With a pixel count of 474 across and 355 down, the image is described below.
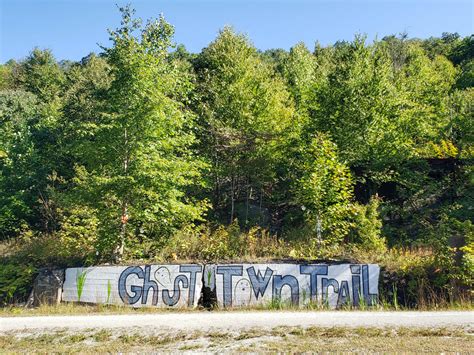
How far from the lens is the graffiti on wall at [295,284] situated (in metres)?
13.6

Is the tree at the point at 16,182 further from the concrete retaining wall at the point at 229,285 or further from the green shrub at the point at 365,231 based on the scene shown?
the green shrub at the point at 365,231

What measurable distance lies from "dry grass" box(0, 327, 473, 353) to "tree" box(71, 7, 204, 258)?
203 inches

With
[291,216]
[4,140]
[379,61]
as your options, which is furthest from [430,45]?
[4,140]

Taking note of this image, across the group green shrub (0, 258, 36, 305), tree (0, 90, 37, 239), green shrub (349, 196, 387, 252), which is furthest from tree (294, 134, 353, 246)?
tree (0, 90, 37, 239)

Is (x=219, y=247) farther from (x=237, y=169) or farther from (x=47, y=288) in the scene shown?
(x=237, y=169)

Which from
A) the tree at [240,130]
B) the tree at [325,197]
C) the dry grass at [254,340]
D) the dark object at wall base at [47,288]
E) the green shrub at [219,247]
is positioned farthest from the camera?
the tree at [240,130]

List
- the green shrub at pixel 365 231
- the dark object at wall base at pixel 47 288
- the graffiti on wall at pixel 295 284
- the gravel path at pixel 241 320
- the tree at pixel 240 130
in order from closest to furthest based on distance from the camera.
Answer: the gravel path at pixel 241 320, the graffiti on wall at pixel 295 284, the dark object at wall base at pixel 47 288, the green shrub at pixel 365 231, the tree at pixel 240 130

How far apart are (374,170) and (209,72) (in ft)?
35.7

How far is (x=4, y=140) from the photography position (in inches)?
1002

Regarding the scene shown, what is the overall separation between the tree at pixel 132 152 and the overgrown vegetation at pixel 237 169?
0.18 ft

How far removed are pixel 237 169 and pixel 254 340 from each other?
13060mm

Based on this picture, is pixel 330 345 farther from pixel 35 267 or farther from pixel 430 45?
pixel 430 45

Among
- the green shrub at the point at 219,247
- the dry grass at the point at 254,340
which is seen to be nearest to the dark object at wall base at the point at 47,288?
the green shrub at the point at 219,247

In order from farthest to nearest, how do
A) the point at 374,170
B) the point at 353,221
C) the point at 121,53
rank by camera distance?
the point at 374,170, the point at 353,221, the point at 121,53
